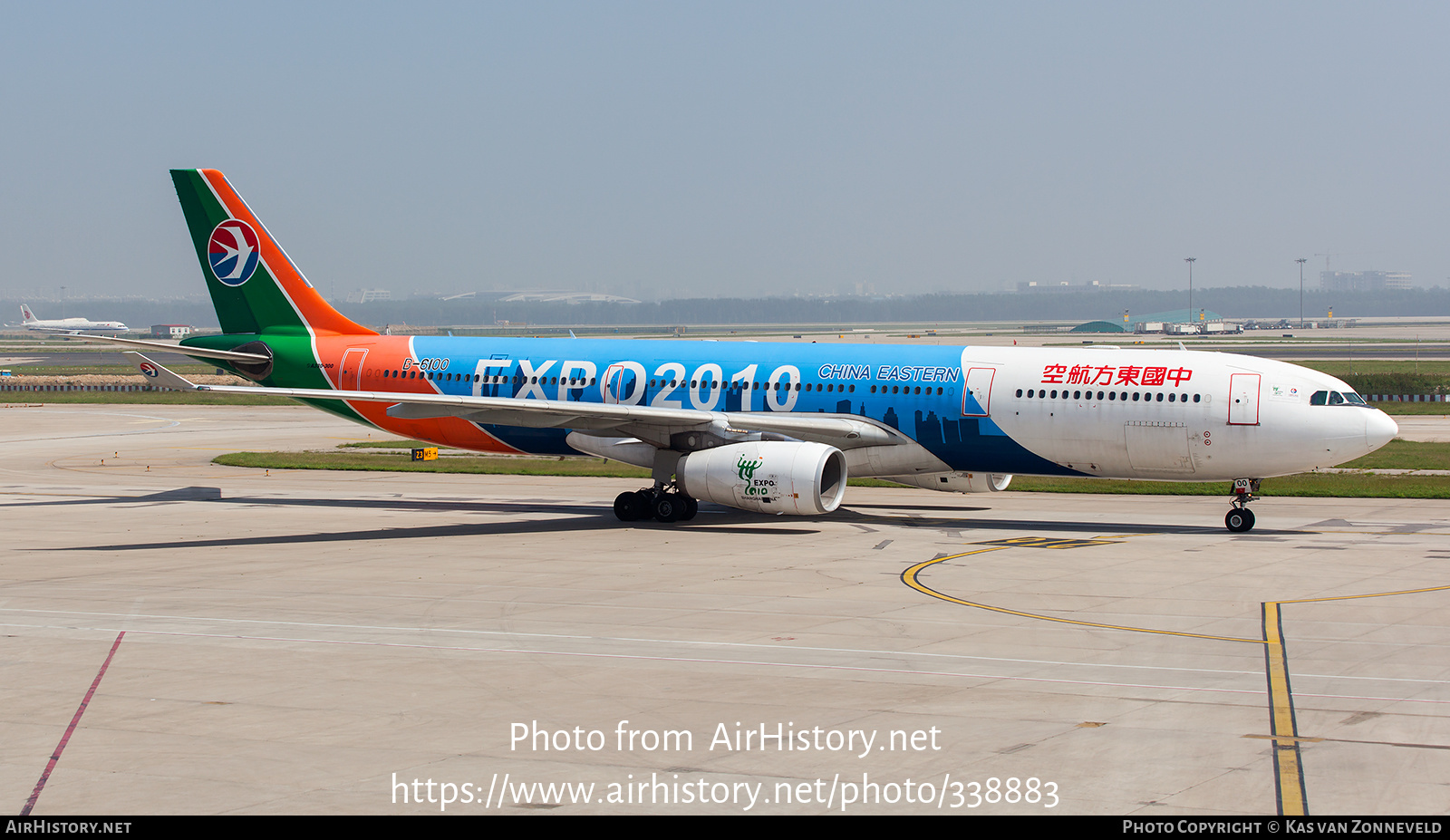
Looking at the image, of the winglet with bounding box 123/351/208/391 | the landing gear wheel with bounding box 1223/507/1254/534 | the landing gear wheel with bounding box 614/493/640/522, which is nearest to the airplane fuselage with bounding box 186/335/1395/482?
the landing gear wheel with bounding box 1223/507/1254/534

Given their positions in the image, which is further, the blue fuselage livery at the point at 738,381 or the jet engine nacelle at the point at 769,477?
the blue fuselage livery at the point at 738,381

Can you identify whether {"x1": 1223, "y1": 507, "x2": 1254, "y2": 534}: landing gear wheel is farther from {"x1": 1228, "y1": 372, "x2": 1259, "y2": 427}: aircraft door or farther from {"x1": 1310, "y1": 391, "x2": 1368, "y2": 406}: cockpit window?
{"x1": 1310, "y1": 391, "x2": 1368, "y2": 406}: cockpit window

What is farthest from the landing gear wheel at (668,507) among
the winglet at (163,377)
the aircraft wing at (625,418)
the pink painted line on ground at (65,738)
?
the pink painted line on ground at (65,738)

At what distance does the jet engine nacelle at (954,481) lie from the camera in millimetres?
31078

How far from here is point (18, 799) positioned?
11.0 m

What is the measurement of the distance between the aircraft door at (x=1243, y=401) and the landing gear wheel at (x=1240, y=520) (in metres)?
2.21

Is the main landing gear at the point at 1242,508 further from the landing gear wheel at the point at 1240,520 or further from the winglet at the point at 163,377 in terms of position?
the winglet at the point at 163,377

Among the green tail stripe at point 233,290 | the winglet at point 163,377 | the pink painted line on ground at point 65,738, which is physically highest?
the green tail stripe at point 233,290

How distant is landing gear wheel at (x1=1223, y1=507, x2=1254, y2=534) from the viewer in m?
28.2

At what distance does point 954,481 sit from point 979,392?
2.79m

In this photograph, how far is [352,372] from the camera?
35469mm

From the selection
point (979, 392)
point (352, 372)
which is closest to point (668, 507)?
point (979, 392)
